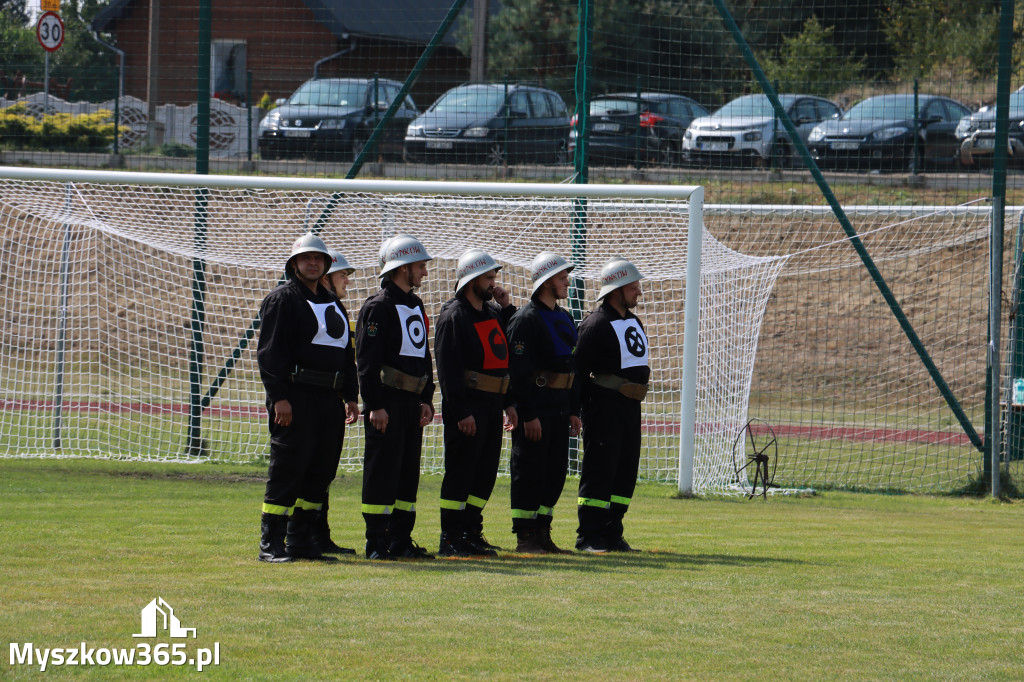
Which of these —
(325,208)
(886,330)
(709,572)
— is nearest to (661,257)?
(325,208)

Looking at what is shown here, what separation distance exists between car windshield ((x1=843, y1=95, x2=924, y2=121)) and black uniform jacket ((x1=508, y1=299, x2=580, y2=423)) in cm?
1247

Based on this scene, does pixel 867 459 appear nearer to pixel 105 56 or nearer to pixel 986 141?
pixel 986 141

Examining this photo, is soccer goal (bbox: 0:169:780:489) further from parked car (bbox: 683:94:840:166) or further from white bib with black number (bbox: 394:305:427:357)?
white bib with black number (bbox: 394:305:427:357)

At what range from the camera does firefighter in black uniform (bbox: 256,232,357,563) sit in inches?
281

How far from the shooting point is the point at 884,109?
64.7 ft

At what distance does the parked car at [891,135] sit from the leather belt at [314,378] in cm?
1184

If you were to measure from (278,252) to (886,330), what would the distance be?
11.9m

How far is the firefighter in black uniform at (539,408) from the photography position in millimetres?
7898

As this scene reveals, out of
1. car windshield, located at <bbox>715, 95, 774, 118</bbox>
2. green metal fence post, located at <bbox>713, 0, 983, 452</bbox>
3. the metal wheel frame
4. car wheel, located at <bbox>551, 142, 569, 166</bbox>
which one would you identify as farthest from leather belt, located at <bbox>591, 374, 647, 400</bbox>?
car windshield, located at <bbox>715, 95, 774, 118</bbox>

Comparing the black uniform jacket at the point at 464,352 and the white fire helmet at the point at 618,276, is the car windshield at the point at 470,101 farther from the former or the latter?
the black uniform jacket at the point at 464,352

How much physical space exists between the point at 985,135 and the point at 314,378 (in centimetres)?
1423

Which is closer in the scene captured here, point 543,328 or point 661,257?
point 543,328

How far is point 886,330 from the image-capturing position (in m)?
21.2

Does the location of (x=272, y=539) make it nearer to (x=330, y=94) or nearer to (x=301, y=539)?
(x=301, y=539)
